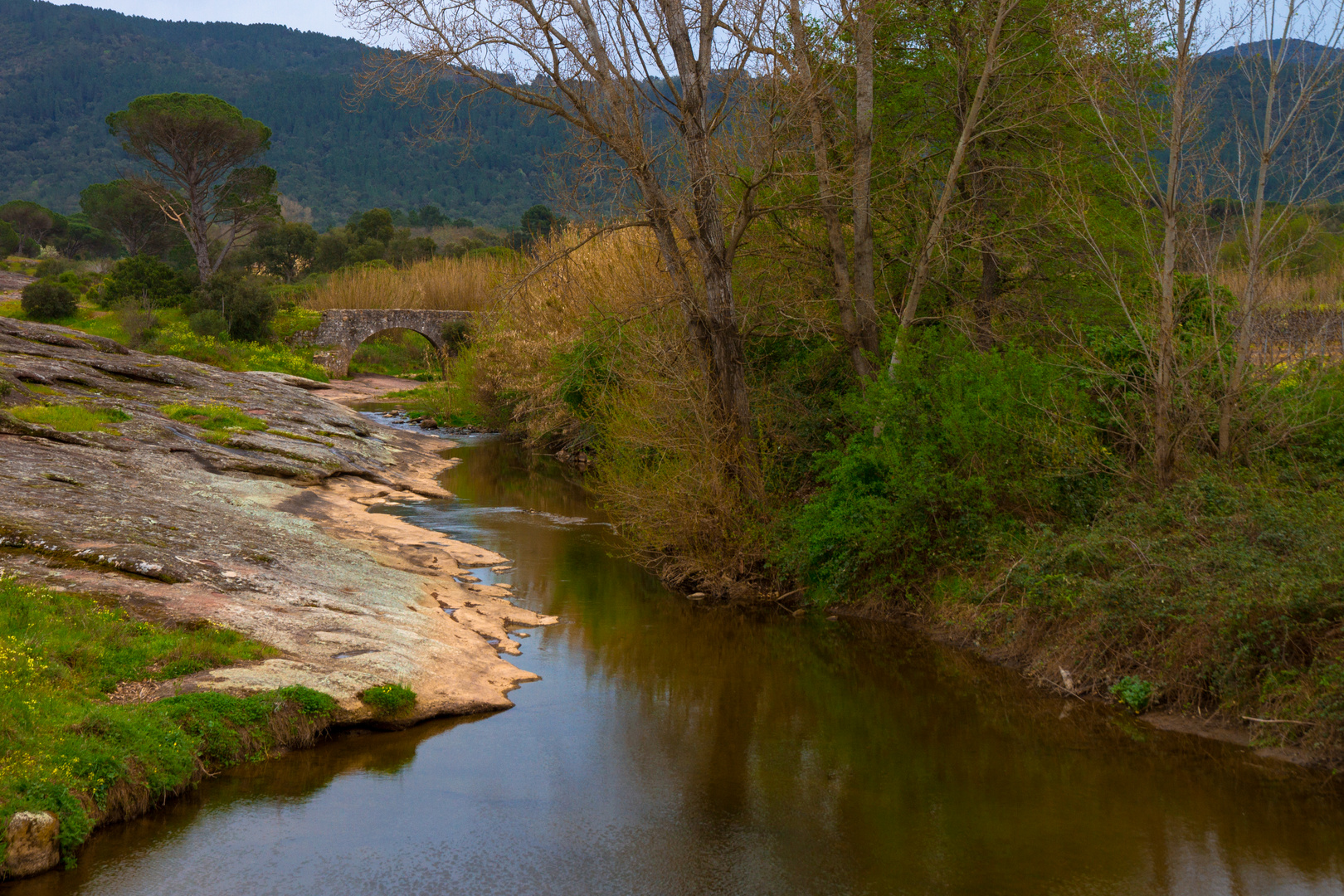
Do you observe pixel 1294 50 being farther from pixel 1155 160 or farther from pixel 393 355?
pixel 393 355

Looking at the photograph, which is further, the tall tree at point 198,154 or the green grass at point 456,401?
the tall tree at point 198,154

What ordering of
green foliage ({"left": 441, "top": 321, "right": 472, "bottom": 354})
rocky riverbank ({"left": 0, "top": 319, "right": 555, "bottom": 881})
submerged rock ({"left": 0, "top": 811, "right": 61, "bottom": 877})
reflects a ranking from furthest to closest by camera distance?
1. green foliage ({"left": 441, "top": 321, "right": 472, "bottom": 354})
2. rocky riverbank ({"left": 0, "top": 319, "right": 555, "bottom": 881})
3. submerged rock ({"left": 0, "top": 811, "right": 61, "bottom": 877})

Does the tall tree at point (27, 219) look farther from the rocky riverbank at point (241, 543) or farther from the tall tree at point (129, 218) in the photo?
the rocky riverbank at point (241, 543)

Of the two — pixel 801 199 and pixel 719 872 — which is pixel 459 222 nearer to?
pixel 801 199

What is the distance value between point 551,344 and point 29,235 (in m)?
67.9

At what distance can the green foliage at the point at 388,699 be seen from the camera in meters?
8.77

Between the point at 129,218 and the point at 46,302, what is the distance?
34.2 metres

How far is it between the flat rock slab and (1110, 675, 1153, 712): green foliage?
5.92 meters

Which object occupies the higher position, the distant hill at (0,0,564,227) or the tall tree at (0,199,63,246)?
the distant hill at (0,0,564,227)

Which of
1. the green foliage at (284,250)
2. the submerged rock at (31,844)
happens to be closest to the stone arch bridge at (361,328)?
the green foliage at (284,250)

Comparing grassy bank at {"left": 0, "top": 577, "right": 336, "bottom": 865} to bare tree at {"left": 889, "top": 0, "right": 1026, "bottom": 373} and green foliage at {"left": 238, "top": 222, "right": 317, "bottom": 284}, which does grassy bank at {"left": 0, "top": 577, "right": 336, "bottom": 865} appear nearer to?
bare tree at {"left": 889, "top": 0, "right": 1026, "bottom": 373}

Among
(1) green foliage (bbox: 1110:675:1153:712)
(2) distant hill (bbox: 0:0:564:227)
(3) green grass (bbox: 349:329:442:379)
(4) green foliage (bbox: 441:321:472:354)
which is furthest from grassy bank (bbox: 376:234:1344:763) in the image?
(2) distant hill (bbox: 0:0:564:227)

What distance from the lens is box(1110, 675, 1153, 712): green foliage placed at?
9.33m

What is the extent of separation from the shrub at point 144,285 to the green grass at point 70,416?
83.4 ft
